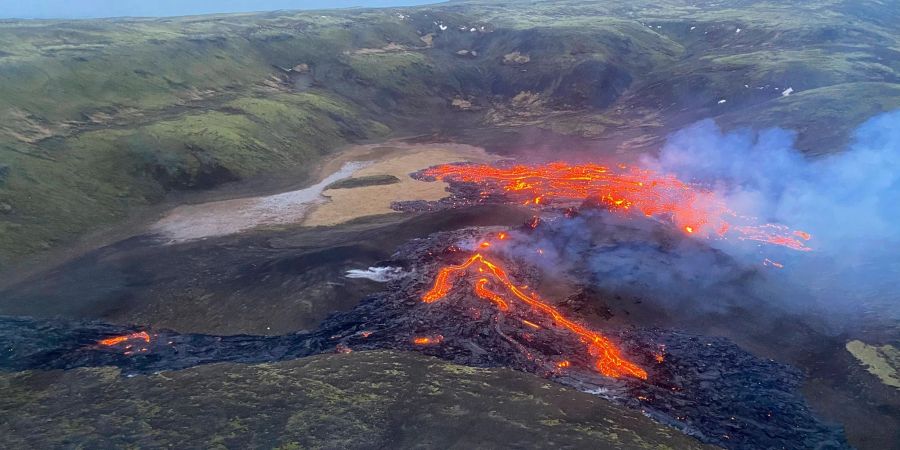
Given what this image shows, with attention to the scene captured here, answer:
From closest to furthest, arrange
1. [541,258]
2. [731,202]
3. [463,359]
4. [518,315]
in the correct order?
1. [463,359]
2. [518,315]
3. [541,258]
4. [731,202]

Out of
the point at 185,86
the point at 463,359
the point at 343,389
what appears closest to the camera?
Answer: the point at 343,389

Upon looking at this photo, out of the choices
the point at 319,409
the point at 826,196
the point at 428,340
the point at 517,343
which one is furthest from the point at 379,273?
the point at 826,196

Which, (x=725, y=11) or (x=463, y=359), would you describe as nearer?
(x=463, y=359)

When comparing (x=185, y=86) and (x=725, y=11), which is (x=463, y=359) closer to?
(x=185, y=86)

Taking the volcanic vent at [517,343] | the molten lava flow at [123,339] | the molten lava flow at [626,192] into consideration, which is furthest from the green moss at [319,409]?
the molten lava flow at [626,192]

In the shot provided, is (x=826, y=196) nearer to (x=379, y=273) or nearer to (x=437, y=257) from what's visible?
(x=437, y=257)

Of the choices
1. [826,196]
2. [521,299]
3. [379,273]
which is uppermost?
[826,196]

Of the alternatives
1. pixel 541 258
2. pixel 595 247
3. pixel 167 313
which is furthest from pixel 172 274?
pixel 595 247
